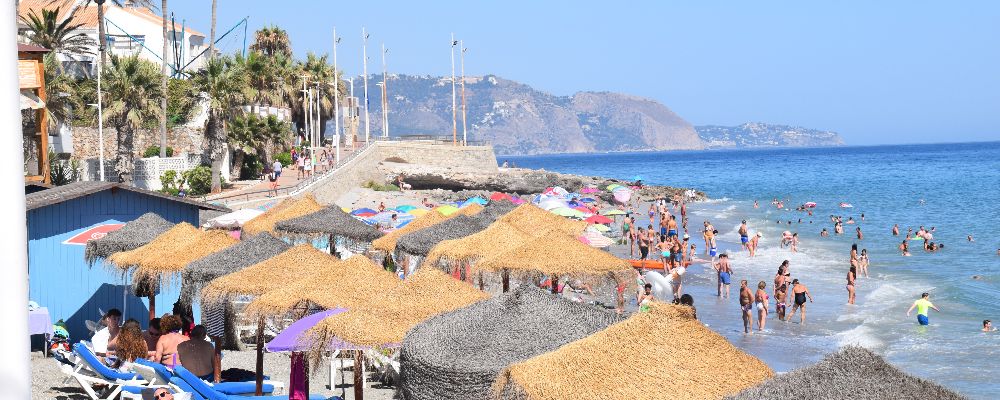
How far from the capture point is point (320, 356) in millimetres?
9578

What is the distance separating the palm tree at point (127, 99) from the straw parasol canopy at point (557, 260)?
2322cm

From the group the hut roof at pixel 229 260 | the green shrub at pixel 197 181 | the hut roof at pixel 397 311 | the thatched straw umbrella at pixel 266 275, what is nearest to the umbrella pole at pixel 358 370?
the hut roof at pixel 397 311

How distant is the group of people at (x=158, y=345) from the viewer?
41.3ft

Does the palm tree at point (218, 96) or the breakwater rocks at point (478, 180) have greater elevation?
the palm tree at point (218, 96)

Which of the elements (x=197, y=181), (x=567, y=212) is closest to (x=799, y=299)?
(x=567, y=212)

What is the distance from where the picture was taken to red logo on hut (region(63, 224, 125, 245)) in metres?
16.2

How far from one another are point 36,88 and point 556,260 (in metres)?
14.7

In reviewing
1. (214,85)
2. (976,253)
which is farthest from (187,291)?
(976,253)

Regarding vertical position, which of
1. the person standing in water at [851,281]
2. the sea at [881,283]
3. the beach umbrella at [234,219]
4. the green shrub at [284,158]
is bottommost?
the sea at [881,283]

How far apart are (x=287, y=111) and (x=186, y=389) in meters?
47.2

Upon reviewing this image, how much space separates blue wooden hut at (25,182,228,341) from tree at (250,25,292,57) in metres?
51.3

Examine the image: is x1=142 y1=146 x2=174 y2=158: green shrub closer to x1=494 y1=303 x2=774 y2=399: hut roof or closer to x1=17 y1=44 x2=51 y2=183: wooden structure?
x1=17 y1=44 x2=51 y2=183: wooden structure

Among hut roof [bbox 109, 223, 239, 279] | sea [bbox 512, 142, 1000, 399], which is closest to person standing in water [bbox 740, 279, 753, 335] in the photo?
sea [bbox 512, 142, 1000, 399]

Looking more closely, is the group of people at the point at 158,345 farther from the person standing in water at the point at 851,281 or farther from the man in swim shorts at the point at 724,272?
the person standing in water at the point at 851,281
